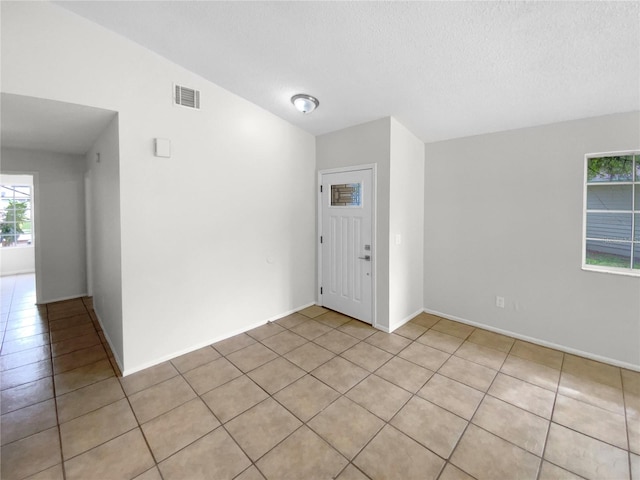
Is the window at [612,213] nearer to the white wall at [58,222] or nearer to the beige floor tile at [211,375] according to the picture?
the beige floor tile at [211,375]

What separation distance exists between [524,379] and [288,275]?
284 centimetres

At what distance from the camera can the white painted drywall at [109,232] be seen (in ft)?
8.65

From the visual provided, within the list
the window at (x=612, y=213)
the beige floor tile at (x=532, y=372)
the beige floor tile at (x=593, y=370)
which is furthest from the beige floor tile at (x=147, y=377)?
the window at (x=612, y=213)

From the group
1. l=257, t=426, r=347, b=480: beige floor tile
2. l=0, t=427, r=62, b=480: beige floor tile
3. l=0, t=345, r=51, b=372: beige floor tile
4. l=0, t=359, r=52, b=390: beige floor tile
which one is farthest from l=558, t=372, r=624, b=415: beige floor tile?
l=0, t=345, r=51, b=372: beige floor tile

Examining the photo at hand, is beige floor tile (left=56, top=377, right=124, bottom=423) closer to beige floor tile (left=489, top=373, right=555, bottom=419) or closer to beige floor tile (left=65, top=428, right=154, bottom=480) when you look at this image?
beige floor tile (left=65, top=428, right=154, bottom=480)

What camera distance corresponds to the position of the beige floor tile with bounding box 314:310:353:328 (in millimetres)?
3746

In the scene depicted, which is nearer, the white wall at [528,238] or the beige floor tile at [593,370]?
the beige floor tile at [593,370]

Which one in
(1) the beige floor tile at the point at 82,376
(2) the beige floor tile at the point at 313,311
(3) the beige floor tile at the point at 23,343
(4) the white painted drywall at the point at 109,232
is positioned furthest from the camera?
(2) the beige floor tile at the point at 313,311

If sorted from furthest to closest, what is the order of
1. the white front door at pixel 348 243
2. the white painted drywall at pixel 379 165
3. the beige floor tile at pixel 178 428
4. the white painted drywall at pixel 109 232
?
the white front door at pixel 348 243 < the white painted drywall at pixel 379 165 < the white painted drywall at pixel 109 232 < the beige floor tile at pixel 178 428

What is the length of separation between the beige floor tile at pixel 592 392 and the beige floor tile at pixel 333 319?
88.5 inches

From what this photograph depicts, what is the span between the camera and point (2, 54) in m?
1.99

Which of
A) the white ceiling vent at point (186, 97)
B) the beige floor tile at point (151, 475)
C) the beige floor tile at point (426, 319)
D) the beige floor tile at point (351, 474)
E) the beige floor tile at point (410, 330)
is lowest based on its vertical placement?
the beige floor tile at point (351, 474)

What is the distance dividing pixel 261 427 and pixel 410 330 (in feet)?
7.28

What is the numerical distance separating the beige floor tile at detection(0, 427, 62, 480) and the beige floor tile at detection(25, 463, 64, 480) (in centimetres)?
3
